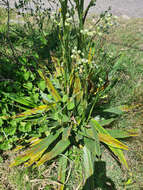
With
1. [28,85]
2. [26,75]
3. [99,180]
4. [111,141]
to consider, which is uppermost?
[26,75]

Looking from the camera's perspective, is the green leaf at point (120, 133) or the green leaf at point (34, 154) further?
Result: the green leaf at point (120, 133)

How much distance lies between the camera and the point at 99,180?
1.54m

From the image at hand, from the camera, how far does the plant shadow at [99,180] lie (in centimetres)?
145

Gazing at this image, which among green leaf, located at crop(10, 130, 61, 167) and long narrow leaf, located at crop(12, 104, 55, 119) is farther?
long narrow leaf, located at crop(12, 104, 55, 119)

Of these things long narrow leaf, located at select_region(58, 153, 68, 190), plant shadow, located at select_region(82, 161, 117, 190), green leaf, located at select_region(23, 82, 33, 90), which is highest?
green leaf, located at select_region(23, 82, 33, 90)

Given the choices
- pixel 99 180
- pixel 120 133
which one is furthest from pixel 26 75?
pixel 99 180

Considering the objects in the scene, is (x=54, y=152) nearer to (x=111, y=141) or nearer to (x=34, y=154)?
(x=34, y=154)

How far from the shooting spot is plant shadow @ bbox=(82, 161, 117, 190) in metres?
1.45

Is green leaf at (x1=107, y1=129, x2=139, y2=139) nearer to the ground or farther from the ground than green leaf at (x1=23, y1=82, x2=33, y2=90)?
nearer to the ground

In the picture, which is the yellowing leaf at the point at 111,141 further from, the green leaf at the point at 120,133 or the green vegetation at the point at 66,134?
the green leaf at the point at 120,133

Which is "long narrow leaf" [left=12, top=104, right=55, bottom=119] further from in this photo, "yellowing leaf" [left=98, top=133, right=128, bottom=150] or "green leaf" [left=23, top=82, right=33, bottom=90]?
"yellowing leaf" [left=98, top=133, right=128, bottom=150]

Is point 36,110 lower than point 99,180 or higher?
higher

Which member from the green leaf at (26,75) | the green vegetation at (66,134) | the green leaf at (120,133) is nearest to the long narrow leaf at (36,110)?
the green vegetation at (66,134)

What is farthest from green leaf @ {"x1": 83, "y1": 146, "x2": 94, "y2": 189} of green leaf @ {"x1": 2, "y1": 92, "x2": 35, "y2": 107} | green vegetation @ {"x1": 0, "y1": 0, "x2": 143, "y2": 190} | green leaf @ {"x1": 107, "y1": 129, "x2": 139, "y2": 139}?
green leaf @ {"x1": 2, "y1": 92, "x2": 35, "y2": 107}
